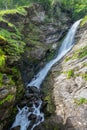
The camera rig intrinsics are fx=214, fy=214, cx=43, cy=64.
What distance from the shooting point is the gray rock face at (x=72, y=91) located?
2034cm

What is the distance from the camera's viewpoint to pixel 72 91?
23406mm

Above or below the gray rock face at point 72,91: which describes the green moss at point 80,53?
above

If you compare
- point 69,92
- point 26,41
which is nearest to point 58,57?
point 26,41

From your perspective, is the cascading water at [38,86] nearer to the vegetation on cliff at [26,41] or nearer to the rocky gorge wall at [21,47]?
the rocky gorge wall at [21,47]

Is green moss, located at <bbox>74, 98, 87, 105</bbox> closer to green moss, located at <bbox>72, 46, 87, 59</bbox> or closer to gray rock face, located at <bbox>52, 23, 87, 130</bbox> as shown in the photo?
gray rock face, located at <bbox>52, 23, 87, 130</bbox>

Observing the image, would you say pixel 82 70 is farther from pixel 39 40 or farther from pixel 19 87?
pixel 39 40

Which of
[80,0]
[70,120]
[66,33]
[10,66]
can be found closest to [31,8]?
[66,33]

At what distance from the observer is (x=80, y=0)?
189ft

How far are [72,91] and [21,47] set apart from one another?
34.2 ft

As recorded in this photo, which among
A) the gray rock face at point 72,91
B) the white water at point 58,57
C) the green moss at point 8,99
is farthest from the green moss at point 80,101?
the white water at point 58,57

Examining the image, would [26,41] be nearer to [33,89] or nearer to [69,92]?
[33,89]

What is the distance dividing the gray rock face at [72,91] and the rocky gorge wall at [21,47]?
429 centimetres

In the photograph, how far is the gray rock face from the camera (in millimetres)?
20344

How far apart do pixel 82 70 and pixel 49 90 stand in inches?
186
